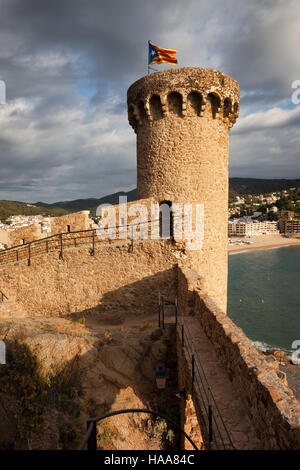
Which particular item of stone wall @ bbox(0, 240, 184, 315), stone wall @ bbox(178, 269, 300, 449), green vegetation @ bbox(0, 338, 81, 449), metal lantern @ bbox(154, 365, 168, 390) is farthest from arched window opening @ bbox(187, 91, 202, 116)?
green vegetation @ bbox(0, 338, 81, 449)

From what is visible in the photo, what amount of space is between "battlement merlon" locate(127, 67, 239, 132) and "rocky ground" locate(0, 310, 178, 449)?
7949 mm

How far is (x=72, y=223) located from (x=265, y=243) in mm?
104099

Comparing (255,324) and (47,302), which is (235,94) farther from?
(255,324)

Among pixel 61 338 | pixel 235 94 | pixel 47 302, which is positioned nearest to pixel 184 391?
pixel 61 338

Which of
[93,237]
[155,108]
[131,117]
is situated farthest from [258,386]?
[131,117]

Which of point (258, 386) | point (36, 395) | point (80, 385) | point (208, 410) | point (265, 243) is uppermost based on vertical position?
point (258, 386)

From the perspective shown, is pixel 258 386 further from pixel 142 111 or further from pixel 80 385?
pixel 142 111

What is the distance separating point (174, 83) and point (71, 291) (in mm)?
→ 8623

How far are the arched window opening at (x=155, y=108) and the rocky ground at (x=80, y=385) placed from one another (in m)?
7.84

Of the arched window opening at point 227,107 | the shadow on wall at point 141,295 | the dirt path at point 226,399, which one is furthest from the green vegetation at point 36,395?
the arched window opening at point 227,107

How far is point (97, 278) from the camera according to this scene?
10797 mm

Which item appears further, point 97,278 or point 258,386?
Answer: point 97,278

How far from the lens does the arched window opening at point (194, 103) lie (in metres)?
10.6
